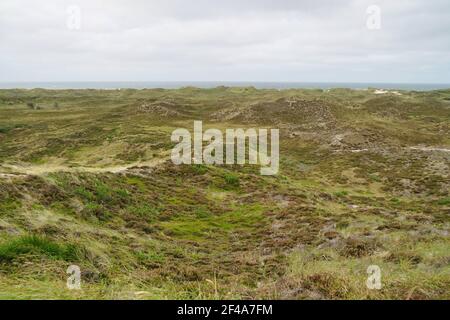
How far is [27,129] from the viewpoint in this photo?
185ft

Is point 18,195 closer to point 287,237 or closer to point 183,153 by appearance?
point 287,237

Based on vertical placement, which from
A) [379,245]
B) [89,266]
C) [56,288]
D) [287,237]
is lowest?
[287,237]
